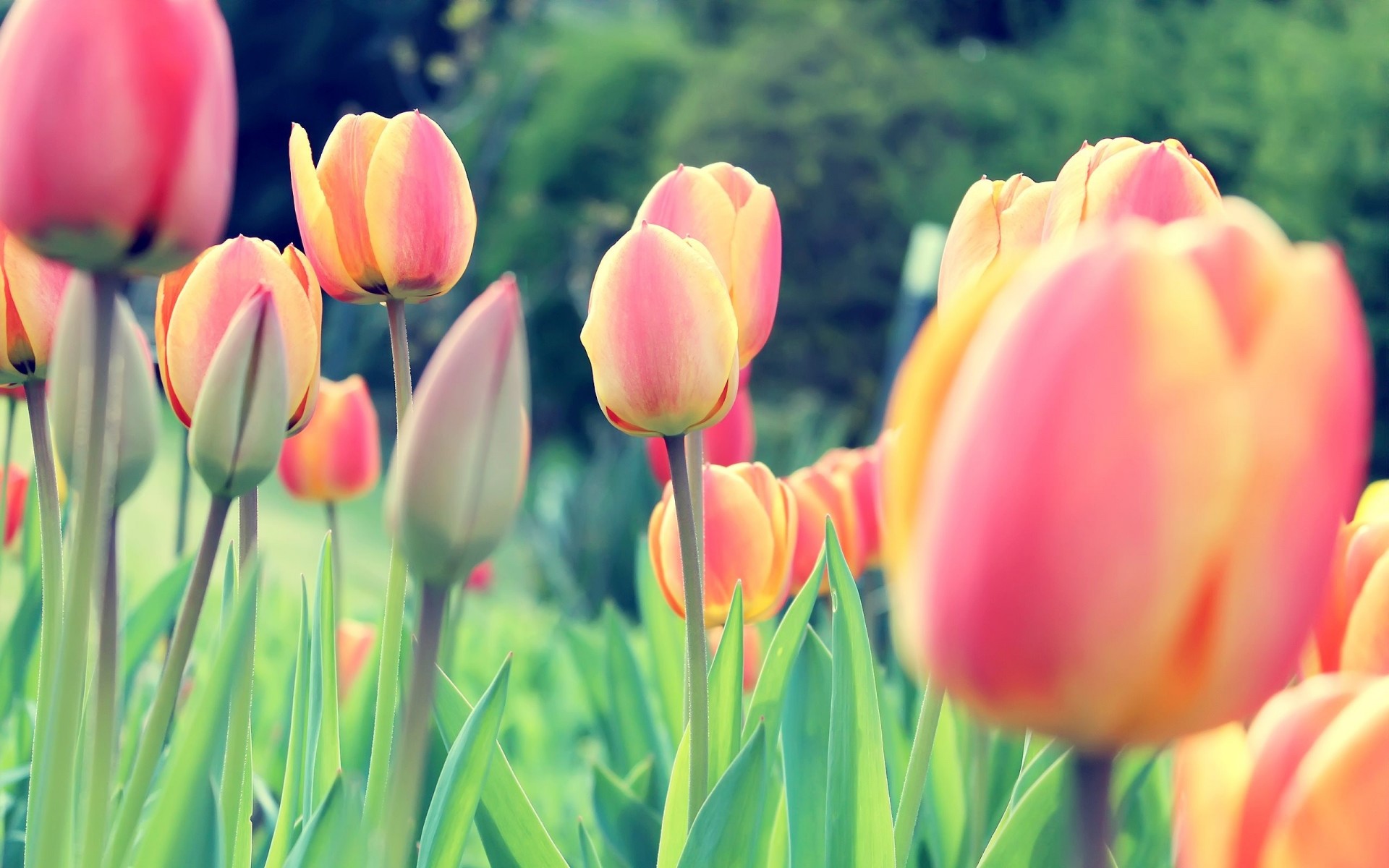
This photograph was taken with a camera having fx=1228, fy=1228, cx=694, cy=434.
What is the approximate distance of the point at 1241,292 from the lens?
0.27m

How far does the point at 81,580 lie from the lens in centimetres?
43

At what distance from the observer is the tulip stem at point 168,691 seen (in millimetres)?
467

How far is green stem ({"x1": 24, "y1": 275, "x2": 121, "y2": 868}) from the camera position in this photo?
41 cm

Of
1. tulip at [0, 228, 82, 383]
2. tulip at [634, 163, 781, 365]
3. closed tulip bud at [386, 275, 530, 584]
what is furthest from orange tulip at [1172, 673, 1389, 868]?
tulip at [0, 228, 82, 383]

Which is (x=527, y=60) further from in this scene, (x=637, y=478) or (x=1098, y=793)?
(x=1098, y=793)

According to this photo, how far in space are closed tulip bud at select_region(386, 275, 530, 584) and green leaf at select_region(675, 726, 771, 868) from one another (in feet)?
0.69

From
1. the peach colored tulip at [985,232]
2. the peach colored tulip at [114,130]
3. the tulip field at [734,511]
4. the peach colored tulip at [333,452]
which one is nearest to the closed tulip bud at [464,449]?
the tulip field at [734,511]

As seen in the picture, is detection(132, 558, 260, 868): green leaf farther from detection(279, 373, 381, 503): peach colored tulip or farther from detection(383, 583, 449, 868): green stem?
detection(279, 373, 381, 503): peach colored tulip

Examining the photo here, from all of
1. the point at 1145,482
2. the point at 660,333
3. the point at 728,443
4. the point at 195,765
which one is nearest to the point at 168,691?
the point at 195,765

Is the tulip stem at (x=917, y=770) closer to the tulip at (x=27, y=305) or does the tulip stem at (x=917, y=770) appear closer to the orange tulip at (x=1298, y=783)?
the orange tulip at (x=1298, y=783)

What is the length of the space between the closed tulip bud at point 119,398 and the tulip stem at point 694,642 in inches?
9.3

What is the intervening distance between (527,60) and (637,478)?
5260mm

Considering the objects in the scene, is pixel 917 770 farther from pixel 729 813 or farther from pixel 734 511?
pixel 734 511

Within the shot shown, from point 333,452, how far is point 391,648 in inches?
22.0
